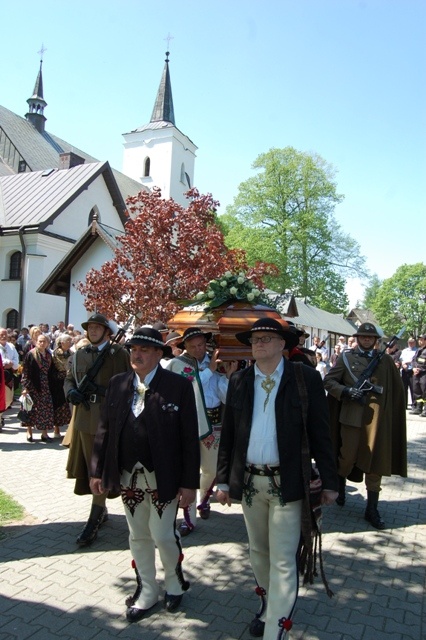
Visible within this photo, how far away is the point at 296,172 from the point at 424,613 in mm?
33561

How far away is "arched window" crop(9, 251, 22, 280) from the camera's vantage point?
1097 inches

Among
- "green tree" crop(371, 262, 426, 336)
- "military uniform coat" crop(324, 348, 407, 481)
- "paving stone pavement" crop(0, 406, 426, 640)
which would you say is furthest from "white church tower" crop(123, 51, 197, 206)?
"paving stone pavement" crop(0, 406, 426, 640)

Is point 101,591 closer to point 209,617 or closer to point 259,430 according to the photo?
point 209,617

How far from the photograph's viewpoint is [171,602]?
329 centimetres

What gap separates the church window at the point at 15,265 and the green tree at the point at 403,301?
46937 millimetres

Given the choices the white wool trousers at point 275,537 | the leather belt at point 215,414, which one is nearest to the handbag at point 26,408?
the leather belt at point 215,414

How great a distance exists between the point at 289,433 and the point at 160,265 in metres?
7.60

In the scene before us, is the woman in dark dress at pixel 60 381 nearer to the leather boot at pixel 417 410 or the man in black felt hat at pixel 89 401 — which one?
the man in black felt hat at pixel 89 401

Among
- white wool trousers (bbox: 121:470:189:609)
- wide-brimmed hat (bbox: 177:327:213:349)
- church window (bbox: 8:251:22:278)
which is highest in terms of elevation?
church window (bbox: 8:251:22:278)

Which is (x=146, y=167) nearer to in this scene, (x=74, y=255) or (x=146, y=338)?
(x=74, y=255)

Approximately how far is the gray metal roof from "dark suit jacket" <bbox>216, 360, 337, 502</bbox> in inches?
1173

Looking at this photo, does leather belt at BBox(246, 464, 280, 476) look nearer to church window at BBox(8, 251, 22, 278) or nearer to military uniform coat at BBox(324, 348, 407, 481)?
military uniform coat at BBox(324, 348, 407, 481)

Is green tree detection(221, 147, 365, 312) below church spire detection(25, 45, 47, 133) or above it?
below

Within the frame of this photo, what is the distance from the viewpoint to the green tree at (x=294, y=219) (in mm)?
33812
